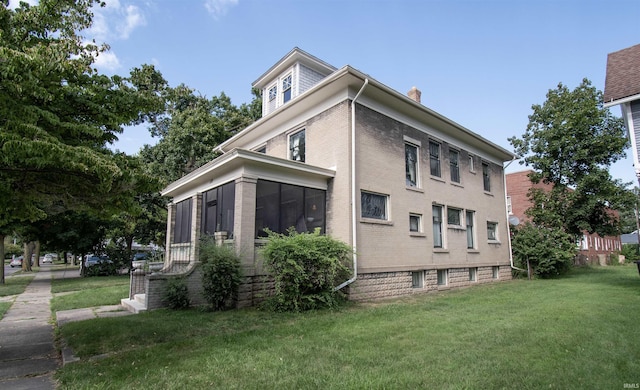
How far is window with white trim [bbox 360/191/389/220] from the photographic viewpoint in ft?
38.4

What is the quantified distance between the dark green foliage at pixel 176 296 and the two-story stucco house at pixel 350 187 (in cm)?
80

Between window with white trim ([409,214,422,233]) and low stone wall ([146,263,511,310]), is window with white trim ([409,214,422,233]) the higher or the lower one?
the higher one

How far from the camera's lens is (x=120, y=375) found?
15.3 feet

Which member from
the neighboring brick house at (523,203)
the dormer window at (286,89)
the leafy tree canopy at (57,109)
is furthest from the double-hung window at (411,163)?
the neighboring brick house at (523,203)

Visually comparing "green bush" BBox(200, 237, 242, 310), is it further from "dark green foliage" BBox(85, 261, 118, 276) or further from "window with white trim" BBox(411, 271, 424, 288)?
"dark green foliage" BBox(85, 261, 118, 276)

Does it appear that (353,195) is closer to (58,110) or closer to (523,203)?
(58,110)

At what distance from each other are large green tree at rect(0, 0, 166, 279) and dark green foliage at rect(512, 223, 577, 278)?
1826 cm

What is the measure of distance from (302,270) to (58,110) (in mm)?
5783

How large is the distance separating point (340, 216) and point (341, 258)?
1526 mm

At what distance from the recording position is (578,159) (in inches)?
823

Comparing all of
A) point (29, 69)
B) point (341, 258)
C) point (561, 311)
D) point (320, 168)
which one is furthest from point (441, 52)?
point (29, 69)

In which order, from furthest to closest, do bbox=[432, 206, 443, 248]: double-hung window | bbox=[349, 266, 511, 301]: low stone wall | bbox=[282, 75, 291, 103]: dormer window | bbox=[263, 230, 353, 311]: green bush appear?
bbox=[282, 75, 291, 103]: dormer window → bbox=[432, 206, 443, 248]: double-hung window → bbox=[349, 266, 511, 301]: low stone wall → bbox=[263, 230, 353, 311]: green bush

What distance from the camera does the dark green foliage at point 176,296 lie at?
31.2 feet

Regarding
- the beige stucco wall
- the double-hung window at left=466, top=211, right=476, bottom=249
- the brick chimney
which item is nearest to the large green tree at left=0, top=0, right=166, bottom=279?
the beige stucco wall
